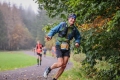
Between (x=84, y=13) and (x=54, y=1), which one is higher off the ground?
(x=54, y=1)

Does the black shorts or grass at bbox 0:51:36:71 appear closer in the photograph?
the black shorts

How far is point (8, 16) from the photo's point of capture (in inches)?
4272

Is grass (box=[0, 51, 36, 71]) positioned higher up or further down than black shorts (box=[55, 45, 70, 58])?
further down

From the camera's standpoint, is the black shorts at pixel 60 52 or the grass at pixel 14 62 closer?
the black shorts at pixel 60 52

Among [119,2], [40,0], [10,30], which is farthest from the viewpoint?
[10,30]

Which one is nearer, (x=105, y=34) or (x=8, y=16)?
(x=105, y=34)

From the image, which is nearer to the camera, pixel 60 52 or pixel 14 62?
pixel 60 52

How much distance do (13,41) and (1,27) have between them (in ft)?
47.3

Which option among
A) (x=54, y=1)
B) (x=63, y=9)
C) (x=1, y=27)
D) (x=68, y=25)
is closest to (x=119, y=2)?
(x=68, y=25)

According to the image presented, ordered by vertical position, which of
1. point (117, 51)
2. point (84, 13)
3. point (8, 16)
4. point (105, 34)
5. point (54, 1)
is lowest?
point (117, 51)

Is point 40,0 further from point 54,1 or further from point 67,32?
point 67,32

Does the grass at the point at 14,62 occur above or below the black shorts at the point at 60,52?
below

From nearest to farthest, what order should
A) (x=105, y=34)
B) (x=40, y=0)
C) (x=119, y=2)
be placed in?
(x=119, y=2)
(x=105, y=34)
(x=40, y=0)

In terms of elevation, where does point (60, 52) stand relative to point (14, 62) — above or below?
above
